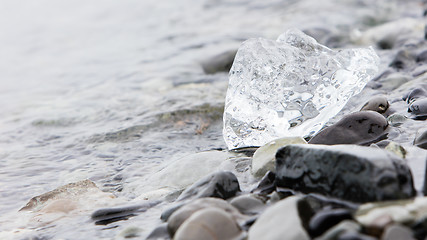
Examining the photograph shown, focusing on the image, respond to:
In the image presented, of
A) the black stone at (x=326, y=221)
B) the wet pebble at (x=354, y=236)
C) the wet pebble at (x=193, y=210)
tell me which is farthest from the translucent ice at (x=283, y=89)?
the wet pebble at (x=354, y=236)

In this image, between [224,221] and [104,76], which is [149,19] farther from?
[224,221]

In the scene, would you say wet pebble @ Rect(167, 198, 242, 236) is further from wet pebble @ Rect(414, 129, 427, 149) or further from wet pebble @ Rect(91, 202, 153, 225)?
wet pebble @ Rect(414, 129, 427, 149)

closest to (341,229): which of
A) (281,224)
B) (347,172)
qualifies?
(281,224)

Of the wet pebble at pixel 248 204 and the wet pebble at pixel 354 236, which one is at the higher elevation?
the wet pebble at pixel 354 236

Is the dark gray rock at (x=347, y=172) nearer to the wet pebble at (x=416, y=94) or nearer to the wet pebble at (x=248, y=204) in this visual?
the wet pebble at (x=248, y=204)

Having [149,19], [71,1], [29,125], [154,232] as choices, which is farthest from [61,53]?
[154,232]

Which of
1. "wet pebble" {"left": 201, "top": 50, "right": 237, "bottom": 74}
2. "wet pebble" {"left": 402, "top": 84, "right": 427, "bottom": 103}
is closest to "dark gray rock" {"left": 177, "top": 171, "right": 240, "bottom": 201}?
"wet pebble" {"left": 402, "top": 84, "right": 427, "bottom": 103}

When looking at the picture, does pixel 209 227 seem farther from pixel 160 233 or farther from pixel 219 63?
pixel 219 63
